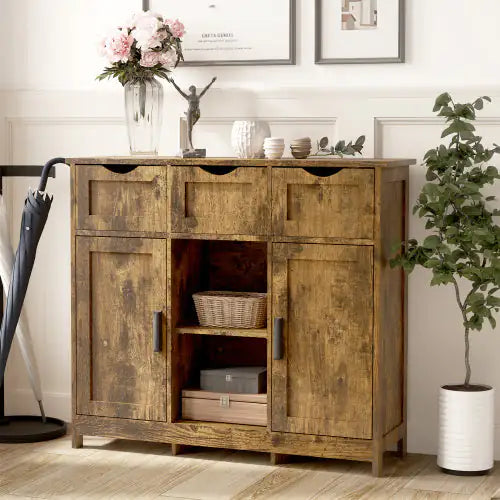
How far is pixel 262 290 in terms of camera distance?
401cm

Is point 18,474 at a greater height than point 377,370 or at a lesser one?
lesser

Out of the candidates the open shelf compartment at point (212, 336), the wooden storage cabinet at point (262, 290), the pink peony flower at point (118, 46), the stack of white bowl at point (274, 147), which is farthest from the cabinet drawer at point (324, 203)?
the pink peony flower at point (118, 46)

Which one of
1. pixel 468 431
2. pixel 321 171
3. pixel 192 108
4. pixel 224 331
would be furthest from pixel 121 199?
pixel 468 431

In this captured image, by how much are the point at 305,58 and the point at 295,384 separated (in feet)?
3.97

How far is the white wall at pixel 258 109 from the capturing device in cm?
379

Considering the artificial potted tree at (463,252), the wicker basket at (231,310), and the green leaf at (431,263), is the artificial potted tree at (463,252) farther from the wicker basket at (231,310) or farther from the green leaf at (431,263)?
the wicker basket at (231,310)

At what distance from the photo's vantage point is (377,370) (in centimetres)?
351

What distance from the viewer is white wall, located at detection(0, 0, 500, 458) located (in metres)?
3.79

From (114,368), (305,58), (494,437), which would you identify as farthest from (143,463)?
(305,58)

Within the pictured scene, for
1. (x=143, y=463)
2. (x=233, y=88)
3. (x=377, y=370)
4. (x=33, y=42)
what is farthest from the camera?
(x=33, y=42)

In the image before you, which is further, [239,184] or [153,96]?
[153,96]

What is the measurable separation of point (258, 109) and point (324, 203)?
65cm

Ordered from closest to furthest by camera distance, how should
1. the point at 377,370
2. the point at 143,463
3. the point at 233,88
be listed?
the point at 377,370, the point at 143,463, the point at 233,88

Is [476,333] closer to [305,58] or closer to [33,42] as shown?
[305,58]
